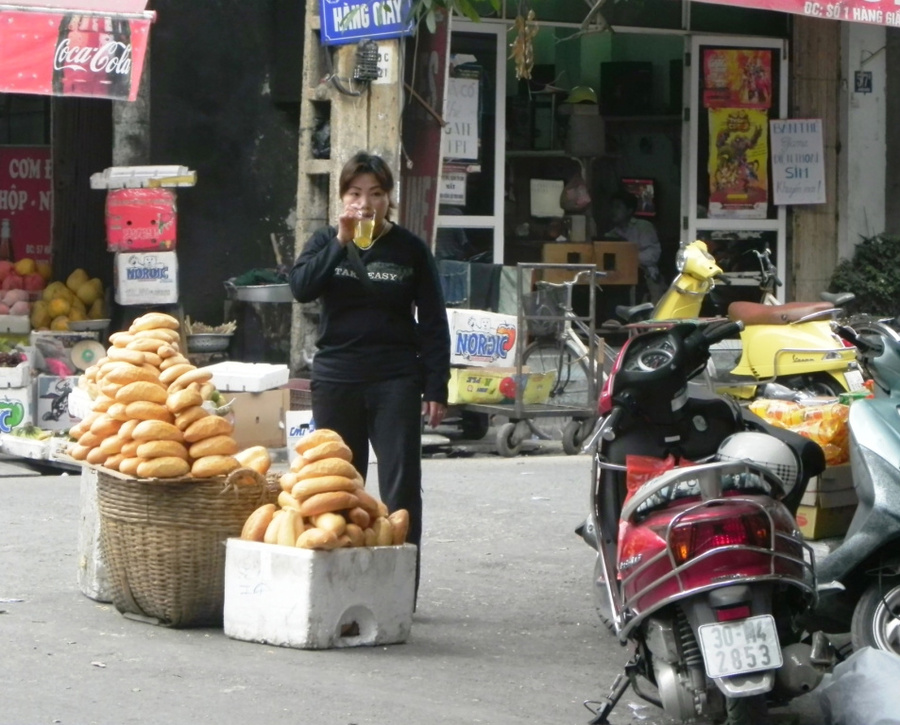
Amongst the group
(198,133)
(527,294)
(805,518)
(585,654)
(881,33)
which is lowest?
(585,654)

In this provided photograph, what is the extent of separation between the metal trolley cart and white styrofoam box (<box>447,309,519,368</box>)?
0.44ft

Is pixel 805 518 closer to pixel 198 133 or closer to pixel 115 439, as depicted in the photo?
pixel 115 439

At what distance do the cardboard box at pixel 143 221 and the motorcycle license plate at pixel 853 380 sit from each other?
4839 millimetres

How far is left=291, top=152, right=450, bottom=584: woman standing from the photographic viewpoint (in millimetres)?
6105

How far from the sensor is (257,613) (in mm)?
5793

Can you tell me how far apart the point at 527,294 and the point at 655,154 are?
5.35 metres

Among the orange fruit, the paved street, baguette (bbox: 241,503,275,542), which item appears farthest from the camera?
the orange fruit

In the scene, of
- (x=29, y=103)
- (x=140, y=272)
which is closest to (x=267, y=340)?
(x=140, y=272)

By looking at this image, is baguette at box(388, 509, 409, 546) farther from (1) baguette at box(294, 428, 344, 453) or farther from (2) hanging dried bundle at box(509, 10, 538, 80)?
(2) hanging dried bundle at box(509, 10, 538, 80)

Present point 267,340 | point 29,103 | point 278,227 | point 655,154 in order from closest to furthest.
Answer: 1. point 267,340
2. point 278,227
3. point 29,103
4. point 655,154

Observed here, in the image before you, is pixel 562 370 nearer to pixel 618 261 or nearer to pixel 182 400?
pixel 618 261

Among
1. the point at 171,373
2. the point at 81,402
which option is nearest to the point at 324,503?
the point at 171,373

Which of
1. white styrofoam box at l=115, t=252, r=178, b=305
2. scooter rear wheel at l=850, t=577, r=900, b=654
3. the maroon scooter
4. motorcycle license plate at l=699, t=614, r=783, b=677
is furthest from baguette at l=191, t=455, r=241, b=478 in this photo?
white styrofoam box at l=115, t=252, r=178, b=305

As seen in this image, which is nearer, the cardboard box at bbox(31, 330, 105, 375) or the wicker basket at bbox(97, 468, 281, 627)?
the wicker basket at bbox(97, 468, 281, 627)
